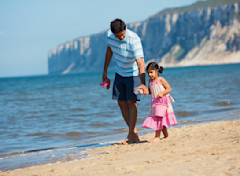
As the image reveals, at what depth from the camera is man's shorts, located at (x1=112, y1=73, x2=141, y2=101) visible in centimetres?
568

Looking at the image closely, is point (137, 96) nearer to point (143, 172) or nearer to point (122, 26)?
point (122, 26)

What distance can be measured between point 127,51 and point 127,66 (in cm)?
26

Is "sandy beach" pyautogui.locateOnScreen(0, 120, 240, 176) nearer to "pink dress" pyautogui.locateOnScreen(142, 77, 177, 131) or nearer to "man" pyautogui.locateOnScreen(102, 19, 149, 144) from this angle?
"pink dress" pyautogui.locateOnScreen(142, 77, 177, 131)

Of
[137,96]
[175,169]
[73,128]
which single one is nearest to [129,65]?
[137,96]

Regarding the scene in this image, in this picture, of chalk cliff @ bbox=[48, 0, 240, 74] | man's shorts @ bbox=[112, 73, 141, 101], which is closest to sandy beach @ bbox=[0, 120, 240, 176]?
man's shorts @ bbox=[112, 73, 141, 101]

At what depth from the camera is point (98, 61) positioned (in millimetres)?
162625

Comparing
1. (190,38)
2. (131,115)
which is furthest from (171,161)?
(190,38)

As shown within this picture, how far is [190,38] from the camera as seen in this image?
130 meters

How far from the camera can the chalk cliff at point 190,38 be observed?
383 ft

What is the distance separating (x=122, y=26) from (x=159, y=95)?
1.15 metres

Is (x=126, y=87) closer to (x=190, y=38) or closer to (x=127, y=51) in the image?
(x=127, y=51)

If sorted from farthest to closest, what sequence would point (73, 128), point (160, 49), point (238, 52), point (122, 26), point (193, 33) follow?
1. point (160, 49)
2. point (193, 33)
3. point (238, 52)
4. point (73, 128)
5. point (122, 26)

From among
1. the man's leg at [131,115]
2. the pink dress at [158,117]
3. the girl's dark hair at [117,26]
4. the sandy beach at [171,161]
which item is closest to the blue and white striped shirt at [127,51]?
the girl's dark hair at [117,26]

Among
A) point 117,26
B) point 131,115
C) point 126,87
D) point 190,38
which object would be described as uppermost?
point 190,38
